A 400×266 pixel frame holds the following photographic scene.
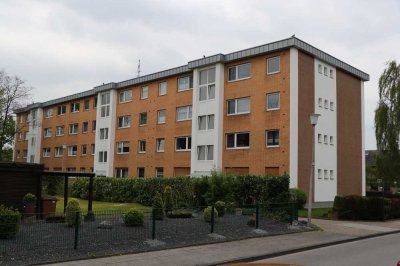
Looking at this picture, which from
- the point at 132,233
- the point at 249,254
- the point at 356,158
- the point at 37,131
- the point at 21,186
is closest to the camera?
the point at 249,254

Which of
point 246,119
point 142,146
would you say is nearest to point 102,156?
point 142,146

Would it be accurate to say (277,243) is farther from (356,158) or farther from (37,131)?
(37,131)

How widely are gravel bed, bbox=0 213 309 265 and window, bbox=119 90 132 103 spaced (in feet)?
105

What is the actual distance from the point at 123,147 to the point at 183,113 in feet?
31.6

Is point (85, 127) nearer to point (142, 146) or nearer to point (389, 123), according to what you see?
point (142, 146)

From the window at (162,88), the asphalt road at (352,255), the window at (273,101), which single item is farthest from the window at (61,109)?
the asphalt road at (352,255)

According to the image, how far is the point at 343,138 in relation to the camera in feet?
121

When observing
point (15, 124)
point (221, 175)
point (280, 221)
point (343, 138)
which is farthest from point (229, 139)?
point (15, 124)

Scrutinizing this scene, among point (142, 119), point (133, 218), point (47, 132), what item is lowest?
point (133, 218)

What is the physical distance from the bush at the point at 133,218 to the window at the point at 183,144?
975 inches

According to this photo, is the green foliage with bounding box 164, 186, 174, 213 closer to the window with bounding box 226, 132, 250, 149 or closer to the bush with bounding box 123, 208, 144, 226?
the bush with bounding box 123, 208, 144, 226

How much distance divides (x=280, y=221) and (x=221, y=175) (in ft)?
20.2

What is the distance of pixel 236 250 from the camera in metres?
Answer: 13.1

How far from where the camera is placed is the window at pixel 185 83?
4009 cm
